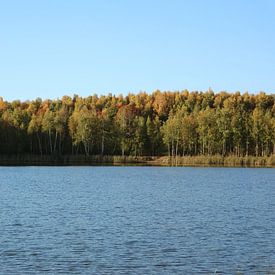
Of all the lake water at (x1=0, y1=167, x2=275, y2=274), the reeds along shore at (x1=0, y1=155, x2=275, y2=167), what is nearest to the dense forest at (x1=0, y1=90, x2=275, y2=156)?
the reeds along shore at (x1=0, y1=155, x2=275, y2=167)

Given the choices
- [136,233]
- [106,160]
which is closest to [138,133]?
[106,160]

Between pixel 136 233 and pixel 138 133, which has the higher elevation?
pixel 138 133

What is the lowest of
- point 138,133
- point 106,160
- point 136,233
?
point 136,233

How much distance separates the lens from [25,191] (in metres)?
46.6

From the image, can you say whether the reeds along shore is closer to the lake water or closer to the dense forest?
the dense forest

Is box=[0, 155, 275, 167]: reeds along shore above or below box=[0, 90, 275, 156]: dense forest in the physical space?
below

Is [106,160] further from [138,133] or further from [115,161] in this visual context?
[138,133]

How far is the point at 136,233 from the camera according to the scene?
25.8 m

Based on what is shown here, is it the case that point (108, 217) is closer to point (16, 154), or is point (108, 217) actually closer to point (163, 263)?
point (163, 263)

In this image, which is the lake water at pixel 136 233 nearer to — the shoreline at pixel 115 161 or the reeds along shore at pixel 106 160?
the shoreline at pixel 115 161

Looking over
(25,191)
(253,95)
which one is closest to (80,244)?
(25,191)

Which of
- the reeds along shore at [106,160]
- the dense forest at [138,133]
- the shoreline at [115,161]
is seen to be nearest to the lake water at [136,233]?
the shoreline at [115,161]

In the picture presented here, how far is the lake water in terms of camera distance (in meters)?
19.8

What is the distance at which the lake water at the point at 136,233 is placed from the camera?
1977 cm
